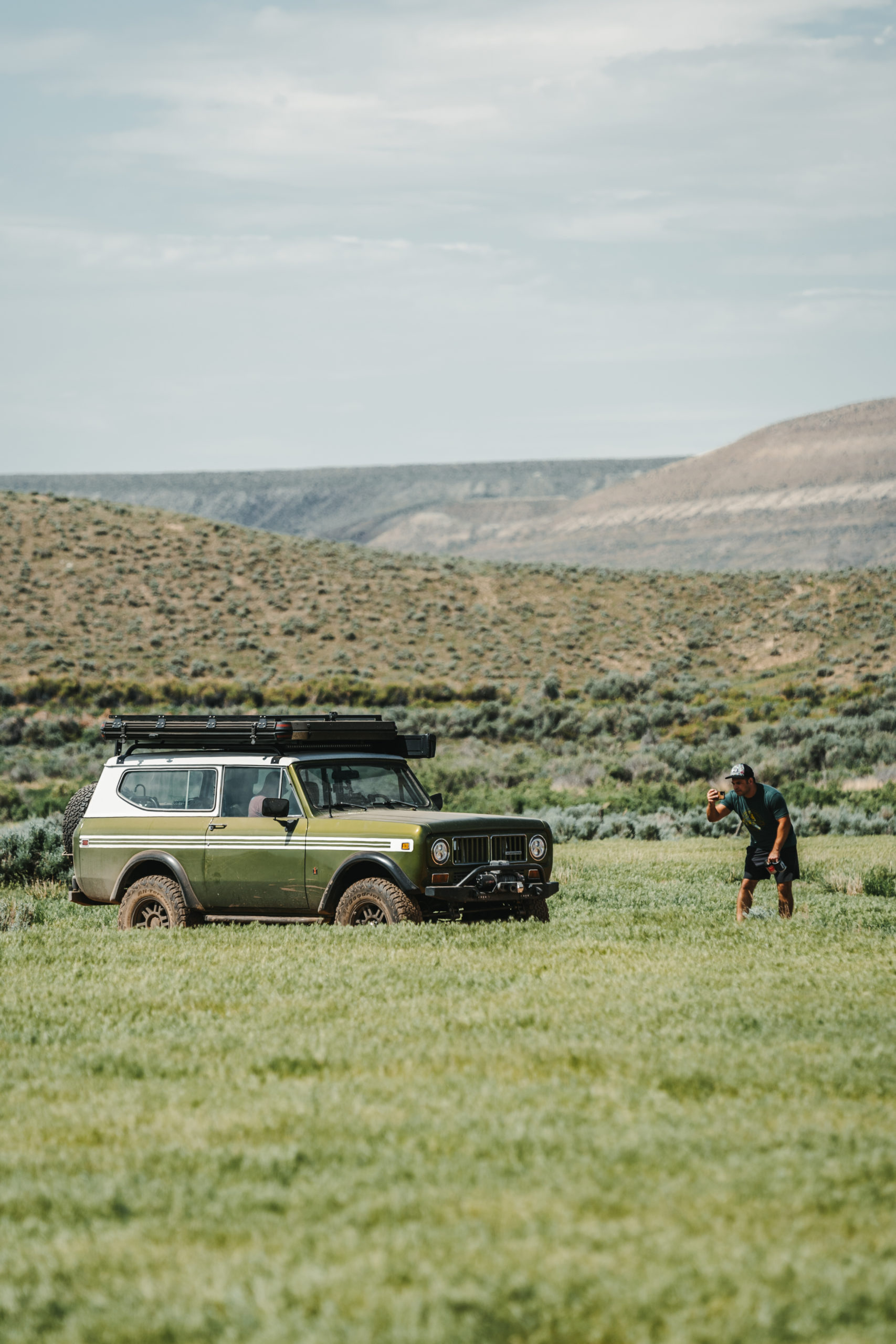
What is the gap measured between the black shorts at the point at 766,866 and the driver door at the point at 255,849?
3.87m

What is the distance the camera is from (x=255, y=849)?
1253 cm

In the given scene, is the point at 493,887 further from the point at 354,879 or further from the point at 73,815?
the point at 73,815

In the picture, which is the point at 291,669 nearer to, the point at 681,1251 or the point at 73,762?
the point at 73,762

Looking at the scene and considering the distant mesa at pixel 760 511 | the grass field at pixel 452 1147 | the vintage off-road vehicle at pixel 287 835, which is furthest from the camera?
the distant mesa at pixel 760 511

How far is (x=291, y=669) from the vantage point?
63.9 m

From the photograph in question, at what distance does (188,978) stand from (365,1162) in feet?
14.6

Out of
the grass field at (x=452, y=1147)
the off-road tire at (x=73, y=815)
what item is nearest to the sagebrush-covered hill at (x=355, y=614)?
the off-road tire at (x=73, y=815)

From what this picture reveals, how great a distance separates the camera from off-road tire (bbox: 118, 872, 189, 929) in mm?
12891

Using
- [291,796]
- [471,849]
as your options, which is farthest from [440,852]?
[291,796]

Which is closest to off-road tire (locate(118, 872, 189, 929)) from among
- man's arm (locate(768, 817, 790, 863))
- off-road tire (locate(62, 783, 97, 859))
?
off-road tire (locate(62, 783, 97, 859))

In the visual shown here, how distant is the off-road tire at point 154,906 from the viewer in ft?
42.3

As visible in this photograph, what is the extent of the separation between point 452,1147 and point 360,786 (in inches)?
293

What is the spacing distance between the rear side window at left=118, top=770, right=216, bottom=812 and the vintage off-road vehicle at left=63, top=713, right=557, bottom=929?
13mm

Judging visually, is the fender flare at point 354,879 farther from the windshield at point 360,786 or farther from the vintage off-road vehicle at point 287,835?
the windshield at point 360,786
